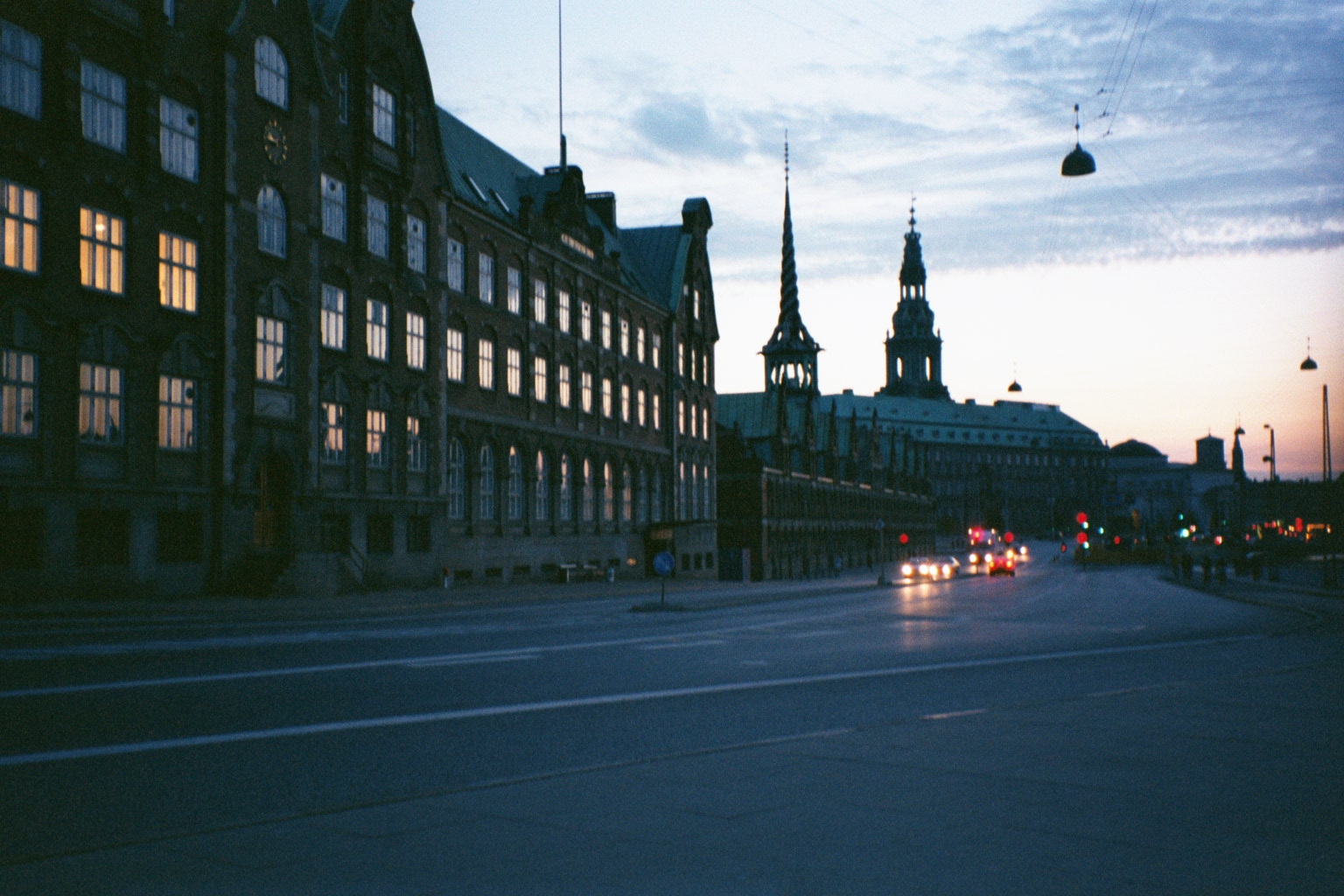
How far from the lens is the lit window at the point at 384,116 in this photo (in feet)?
141

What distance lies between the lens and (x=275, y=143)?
3656cm

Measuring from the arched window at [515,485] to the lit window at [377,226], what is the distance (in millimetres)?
11696

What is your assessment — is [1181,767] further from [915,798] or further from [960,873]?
[960,873]

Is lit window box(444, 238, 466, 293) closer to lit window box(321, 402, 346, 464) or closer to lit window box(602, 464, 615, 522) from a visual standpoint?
lit window box(321, 402, 346, 464)

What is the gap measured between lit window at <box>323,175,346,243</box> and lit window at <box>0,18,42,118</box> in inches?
453

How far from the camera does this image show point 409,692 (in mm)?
13664

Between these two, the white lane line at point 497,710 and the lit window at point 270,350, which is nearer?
the white lane line at point 497,710

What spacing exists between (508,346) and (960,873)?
46975 mm

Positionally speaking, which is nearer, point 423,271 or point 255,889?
point 255,889

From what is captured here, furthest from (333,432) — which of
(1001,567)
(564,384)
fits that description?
(1001,567)

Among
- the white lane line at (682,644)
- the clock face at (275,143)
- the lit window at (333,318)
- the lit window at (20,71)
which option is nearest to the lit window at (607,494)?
the lit window at (333,318)

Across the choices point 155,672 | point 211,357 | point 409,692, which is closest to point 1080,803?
point 409,692

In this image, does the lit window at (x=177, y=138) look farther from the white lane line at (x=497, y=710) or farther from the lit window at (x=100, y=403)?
the white lane line at (x=497, y=710)

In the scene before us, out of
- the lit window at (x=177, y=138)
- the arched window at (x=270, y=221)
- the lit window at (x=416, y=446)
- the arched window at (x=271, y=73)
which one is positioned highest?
the arched window at (x=271, y=73)
